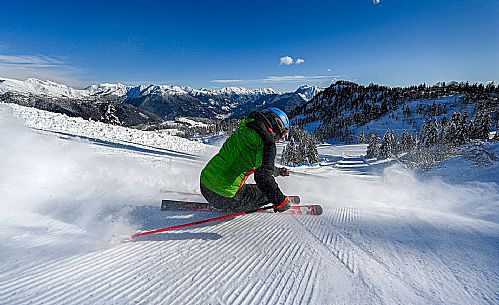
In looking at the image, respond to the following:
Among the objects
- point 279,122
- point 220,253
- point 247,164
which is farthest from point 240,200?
point 279,122

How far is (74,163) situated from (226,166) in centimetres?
538

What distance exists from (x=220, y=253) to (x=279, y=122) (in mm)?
2338

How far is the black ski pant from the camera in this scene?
4.89 m

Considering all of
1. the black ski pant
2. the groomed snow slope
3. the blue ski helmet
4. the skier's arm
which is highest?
the blue ski helmet

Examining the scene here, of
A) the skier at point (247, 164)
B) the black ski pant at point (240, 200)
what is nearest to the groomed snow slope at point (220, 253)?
the black ski pant at point (240, 200)

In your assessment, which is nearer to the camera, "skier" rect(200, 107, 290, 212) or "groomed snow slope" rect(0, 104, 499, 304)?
"groomed snow slope" rect(0, 104, 499, 304)

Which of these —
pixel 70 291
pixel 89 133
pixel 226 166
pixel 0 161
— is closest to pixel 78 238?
pixel 70 291

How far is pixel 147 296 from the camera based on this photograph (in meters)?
2.59

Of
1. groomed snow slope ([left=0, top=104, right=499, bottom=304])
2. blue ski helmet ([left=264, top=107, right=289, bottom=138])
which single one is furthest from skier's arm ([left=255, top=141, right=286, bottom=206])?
groomed snow slope ([left=0, top=104, right=499, bottom=304])

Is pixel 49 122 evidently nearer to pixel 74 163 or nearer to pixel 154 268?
pixel 74 163

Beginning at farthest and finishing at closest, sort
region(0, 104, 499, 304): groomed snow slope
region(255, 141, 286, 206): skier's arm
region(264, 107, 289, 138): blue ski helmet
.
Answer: region(264, 107, 289, 138): blue ski helmet → region(255, 141, 286, 206): skier's arm → region(0, 104, 499, 304): groomed snow slope

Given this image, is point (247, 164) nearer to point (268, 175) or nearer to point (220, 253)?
point (268, 175)

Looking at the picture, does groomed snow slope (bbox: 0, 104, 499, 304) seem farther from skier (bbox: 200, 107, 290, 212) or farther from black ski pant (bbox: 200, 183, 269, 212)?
skier (bbox: 200, 107, 290, 212)

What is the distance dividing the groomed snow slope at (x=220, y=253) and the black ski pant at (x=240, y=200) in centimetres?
32
